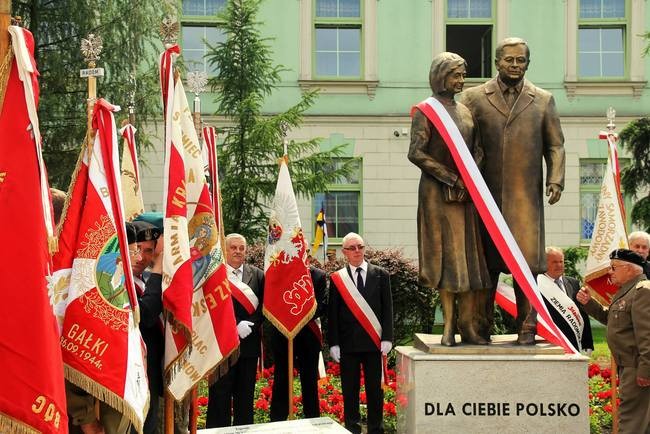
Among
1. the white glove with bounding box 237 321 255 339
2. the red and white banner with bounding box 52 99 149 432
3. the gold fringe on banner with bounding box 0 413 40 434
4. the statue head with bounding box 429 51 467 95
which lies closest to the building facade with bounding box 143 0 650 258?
the white glove with bounding box 237 321 255 339

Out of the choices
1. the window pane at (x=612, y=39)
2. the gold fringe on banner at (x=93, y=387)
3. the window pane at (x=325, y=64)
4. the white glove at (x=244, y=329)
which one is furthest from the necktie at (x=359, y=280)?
the window pane at (x=612, y=39)

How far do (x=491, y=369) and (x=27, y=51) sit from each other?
411 centimetres

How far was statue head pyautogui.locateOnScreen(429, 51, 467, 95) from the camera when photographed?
24.7ft

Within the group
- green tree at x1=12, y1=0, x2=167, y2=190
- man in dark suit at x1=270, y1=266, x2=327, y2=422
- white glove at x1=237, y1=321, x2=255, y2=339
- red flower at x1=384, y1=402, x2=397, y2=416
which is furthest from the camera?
green tree at x1=12, y1=0, x2=167, y2=190

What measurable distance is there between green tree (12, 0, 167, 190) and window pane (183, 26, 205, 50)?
5874 millimetres

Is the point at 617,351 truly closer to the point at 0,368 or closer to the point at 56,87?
the point at 0,368

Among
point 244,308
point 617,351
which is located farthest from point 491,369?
point 244,308

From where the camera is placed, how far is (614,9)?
831 inches

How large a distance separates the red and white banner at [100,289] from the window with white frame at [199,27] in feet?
50.6

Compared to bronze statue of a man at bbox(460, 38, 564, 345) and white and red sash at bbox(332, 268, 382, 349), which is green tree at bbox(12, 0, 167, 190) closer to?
white and red sash at bbox(332, 268, 382, 349)

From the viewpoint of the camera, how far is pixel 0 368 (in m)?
4.58

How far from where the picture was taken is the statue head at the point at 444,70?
7531 mm

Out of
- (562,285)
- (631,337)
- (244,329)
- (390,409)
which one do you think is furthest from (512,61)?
(390,409)

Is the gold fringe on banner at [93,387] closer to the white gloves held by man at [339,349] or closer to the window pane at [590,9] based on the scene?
the white gloves held by man at [339,349]
